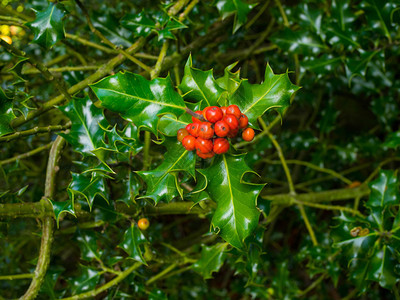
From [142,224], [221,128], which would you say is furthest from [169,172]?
[142,224]

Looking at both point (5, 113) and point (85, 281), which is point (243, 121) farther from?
point (85, 281)

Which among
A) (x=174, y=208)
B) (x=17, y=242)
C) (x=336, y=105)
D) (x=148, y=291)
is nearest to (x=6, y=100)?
(x=174, y=208)

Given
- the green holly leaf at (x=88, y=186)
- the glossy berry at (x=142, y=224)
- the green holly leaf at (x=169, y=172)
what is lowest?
the glossy berry at (x=142, y=224)

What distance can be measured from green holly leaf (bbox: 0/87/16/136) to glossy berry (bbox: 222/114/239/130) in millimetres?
546

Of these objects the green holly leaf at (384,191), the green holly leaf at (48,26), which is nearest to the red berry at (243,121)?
the green holly leaf at (48,26)

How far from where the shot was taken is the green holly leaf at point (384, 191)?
133 centimetres

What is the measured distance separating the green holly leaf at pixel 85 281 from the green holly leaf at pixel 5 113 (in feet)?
1.96

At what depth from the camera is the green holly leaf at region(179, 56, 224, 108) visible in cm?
87

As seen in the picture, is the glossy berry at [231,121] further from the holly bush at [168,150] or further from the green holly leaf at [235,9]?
the green holly leaf at [235,9]

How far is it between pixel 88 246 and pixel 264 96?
0.84 metres

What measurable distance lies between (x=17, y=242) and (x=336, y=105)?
209 centimetres

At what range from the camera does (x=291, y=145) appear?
A: 6.61 ft

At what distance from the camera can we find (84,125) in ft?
3.27

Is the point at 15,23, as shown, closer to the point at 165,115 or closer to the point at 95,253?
the point at 165,115
